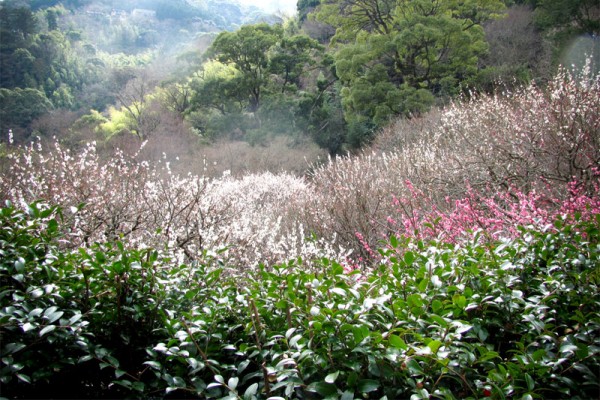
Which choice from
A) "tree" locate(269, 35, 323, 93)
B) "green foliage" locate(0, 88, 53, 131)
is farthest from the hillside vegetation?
"green foliage" locate(0, 88, 53, 131)

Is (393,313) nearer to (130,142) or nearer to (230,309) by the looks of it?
(230,309)

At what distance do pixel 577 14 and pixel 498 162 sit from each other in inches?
498

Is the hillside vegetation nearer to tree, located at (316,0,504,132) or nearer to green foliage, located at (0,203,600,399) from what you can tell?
green foliage, located at (0,203,600,399)

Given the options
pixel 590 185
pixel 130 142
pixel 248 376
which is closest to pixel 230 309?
pixel 248 376

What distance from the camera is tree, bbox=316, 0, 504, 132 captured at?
49.4ft

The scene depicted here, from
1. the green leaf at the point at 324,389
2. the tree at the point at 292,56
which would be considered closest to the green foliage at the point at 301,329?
the green leaf at the point at 324,389

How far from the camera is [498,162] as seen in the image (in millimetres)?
5992

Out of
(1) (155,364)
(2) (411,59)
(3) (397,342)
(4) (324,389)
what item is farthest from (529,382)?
(2) (411,59)

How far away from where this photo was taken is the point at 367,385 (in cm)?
126

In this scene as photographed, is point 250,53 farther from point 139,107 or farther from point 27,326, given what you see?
point 27,326

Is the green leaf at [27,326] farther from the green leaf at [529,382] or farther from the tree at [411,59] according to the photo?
the tree at [411,59]

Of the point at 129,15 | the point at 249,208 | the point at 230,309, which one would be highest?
the point at 129,15

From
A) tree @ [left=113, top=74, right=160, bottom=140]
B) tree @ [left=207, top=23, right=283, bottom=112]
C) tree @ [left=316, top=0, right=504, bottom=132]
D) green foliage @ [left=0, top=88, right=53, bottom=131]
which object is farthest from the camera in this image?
tree @ [left=113, top=74, right=160, bottom=140]

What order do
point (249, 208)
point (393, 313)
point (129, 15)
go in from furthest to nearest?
point (129, 15), point (249, 208), point (393, 313)
